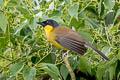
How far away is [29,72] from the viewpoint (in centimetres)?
222

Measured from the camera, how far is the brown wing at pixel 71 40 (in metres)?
2.50

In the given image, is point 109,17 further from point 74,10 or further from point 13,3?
point 13,3

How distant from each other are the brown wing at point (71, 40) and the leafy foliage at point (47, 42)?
0.12ft

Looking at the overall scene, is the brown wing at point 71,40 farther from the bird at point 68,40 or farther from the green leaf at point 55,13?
the green leaf at point 55,13

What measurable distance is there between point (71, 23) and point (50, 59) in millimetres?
237

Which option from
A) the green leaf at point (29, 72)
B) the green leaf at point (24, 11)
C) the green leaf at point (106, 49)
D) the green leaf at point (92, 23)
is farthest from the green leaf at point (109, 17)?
the green leaf at point (29, 72)

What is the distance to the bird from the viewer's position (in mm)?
2475

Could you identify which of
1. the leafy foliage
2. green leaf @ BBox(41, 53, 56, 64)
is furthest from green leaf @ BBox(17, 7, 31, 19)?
green leaf @ BBox(41, 53, 56, 64)

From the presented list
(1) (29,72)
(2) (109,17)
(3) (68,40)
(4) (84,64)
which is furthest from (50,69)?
(2) (109,17)

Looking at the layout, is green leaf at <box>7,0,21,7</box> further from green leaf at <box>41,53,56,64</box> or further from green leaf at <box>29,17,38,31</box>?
green leaf at <box>41,53,56,64</box>

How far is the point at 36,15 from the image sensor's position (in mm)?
2488

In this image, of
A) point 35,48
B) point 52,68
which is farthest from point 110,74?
point 35,48

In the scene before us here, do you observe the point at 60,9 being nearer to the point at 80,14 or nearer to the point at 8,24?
the point at 80,14

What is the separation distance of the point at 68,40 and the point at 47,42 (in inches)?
7.2
